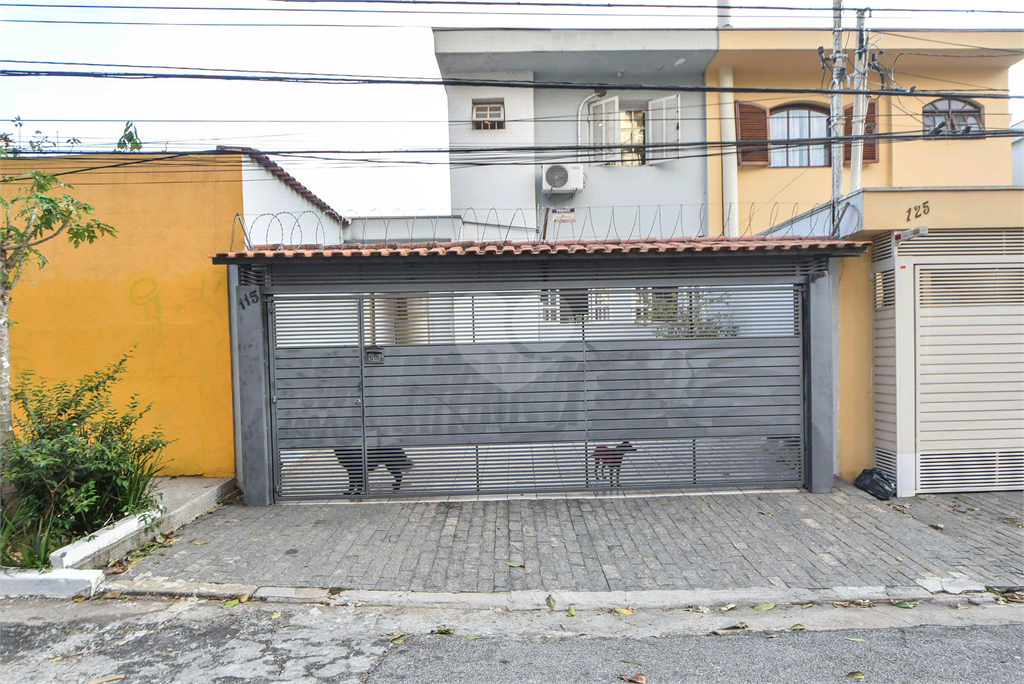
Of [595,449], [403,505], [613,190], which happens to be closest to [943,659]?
[595,449]

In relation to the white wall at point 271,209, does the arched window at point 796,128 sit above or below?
above

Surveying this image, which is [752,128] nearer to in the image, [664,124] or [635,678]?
[664,124]

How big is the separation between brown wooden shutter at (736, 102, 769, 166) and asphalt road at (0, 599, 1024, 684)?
9975mm

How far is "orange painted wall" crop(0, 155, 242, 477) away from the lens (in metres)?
6.58

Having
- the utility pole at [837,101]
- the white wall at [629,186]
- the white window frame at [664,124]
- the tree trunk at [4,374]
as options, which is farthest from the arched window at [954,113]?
the tree trunk at [4,374]

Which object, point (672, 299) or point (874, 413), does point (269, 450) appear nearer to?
point (672, 299)

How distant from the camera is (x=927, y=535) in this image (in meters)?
5.14

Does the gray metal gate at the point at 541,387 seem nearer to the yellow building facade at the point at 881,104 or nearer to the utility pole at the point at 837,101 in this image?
the utility pole at the point at 837,101

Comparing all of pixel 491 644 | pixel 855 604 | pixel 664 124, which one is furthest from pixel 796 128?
pixel 491 644

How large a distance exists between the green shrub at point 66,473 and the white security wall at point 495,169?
27.2 ft

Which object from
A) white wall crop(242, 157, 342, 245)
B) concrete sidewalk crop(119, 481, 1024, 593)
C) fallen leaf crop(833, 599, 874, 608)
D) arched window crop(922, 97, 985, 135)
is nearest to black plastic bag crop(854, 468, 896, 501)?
concrete sidewalk crop(119, 481, 1024, 593)

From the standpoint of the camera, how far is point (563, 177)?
38.6 ft

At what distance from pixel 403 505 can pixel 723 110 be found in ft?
34.4

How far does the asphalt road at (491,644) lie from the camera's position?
124 inches
